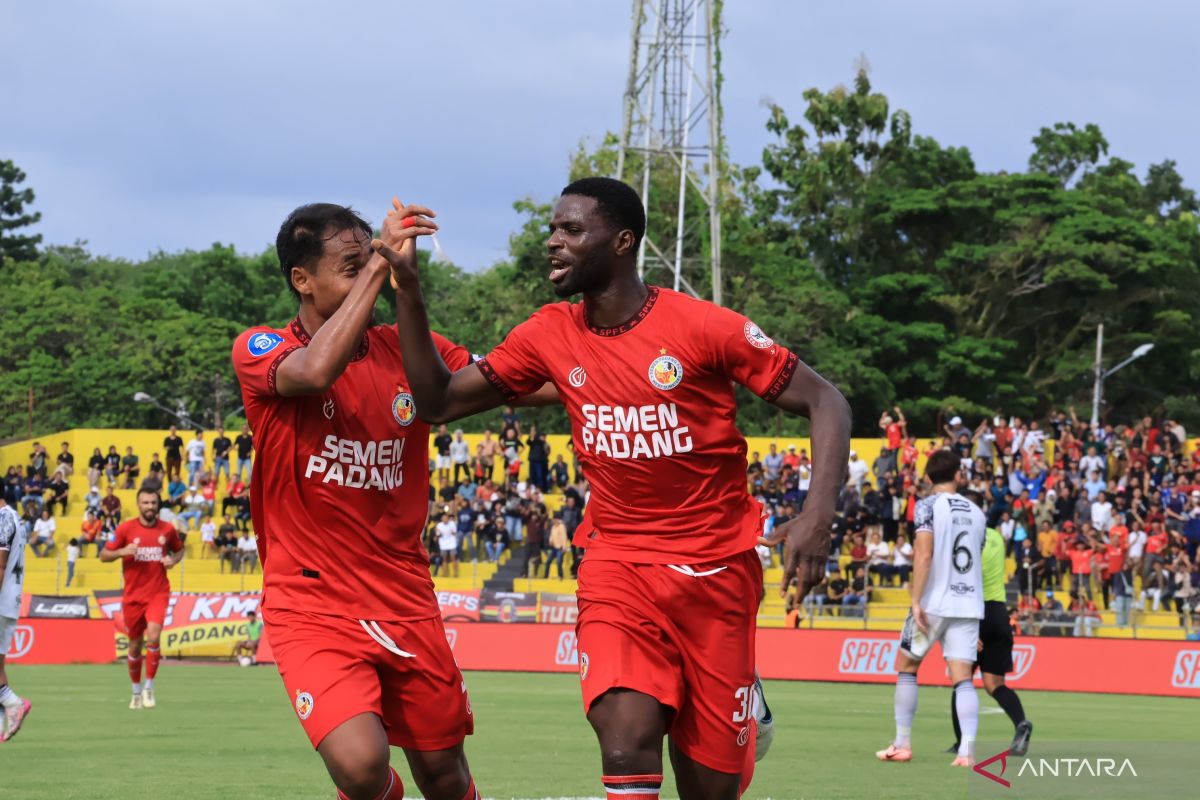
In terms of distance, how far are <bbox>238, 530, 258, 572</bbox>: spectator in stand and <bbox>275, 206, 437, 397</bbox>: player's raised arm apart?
29.7m

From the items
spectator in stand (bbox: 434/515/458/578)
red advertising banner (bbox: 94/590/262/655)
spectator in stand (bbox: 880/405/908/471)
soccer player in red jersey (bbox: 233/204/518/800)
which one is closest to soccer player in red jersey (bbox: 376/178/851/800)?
soccer player in red jersey (bbox: 233/204/518/800)

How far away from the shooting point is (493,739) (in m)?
14.8

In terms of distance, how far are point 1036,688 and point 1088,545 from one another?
17.0 ft

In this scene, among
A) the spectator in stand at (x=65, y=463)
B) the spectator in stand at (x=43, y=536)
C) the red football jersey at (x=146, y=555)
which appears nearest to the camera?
the red football jersey at (x=146, y=555)

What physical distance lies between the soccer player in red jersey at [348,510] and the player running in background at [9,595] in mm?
8395

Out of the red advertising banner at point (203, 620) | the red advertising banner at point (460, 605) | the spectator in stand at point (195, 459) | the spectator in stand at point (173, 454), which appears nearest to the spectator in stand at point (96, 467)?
the spectator in stand at point (173, 454)

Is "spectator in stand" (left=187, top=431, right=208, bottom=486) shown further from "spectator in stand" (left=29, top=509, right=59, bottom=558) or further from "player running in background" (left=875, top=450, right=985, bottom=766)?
"player running in background" (left=875, top=450, right=985, bottom=766)

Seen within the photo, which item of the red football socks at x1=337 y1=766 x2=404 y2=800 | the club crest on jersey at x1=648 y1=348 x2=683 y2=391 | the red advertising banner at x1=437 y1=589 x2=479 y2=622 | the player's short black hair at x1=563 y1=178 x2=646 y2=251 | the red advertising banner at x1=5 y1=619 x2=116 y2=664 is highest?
the player's short black hair at x1=563 y1=178 x2=646 y2=251

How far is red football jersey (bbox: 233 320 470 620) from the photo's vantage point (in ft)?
20.6

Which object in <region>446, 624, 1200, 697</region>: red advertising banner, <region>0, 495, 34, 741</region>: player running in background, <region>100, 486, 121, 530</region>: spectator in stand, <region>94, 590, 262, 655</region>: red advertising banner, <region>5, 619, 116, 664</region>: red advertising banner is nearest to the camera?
<region>0, 495, 34, 741</region>: player running in background

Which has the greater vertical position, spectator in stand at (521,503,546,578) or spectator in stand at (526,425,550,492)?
spectator in stand at (526,425,550,492)

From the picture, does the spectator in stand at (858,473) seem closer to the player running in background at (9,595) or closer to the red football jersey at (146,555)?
the red football jersey at (146,555)

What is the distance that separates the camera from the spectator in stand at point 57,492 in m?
40.3

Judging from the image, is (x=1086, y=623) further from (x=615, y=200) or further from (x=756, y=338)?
(x=615, y=200)
